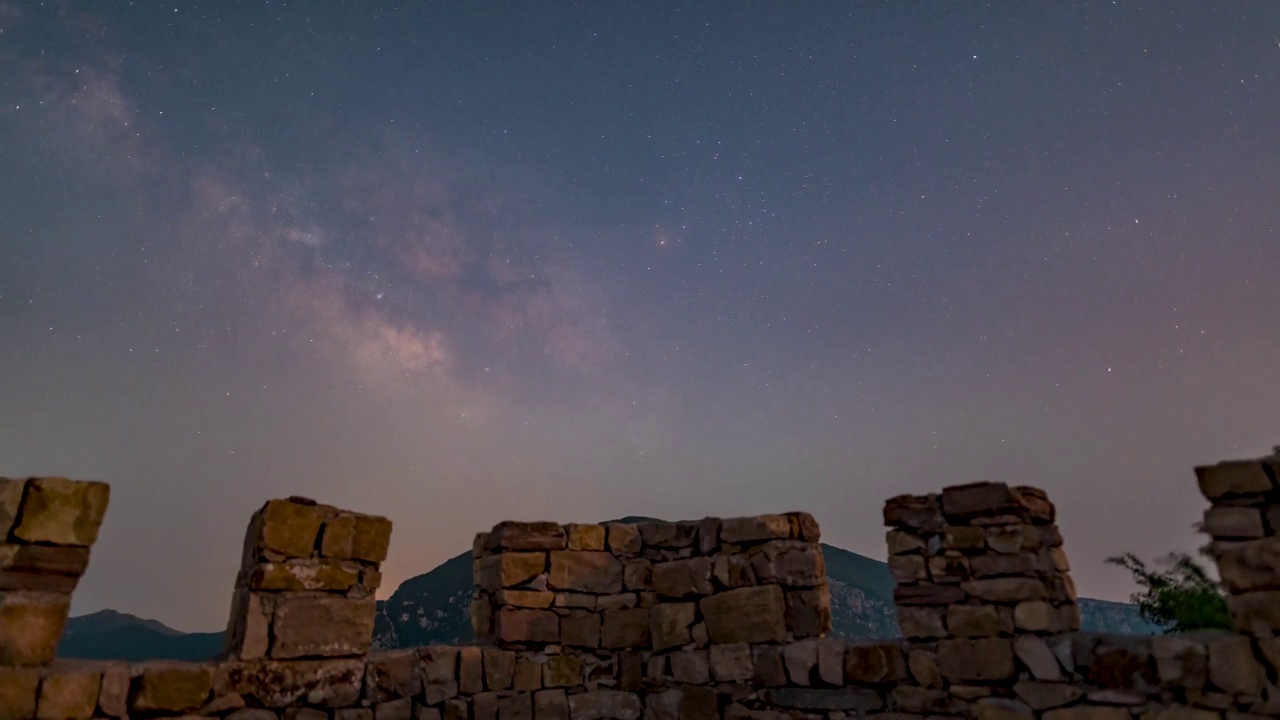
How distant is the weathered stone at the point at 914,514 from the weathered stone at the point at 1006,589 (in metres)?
0.53

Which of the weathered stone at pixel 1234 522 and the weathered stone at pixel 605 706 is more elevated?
the weathered stone at pixel 1234 522

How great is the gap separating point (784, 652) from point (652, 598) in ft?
4.67

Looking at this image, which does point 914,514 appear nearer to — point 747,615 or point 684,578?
point 747,615

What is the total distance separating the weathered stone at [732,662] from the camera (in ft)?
21.0

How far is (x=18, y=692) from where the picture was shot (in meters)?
4.12

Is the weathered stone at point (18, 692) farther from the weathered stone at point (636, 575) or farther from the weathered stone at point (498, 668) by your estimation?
the weathered stone at point (636, 575)

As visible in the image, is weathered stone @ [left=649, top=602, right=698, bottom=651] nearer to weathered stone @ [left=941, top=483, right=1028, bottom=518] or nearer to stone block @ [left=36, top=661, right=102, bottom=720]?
weathered stone @ [left=941, top=483, right=1028, bottom=518]

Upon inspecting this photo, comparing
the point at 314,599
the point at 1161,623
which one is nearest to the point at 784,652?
the point at 314,599

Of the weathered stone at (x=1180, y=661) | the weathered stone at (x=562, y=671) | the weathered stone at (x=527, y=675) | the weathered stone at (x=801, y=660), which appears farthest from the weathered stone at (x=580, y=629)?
the weathered stone at (x=1180, y=661)

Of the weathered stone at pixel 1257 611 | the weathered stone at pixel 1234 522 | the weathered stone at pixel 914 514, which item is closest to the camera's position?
the weathered stone at pixel 1257 611

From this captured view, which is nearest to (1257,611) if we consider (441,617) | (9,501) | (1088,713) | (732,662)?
(1088,713)

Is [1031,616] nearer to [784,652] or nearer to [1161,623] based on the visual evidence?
[784,652]

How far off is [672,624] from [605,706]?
992 mm

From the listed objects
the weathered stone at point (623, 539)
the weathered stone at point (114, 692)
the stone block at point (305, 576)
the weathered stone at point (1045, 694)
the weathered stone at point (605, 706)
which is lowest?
the weathered stone at point (605, 706)
